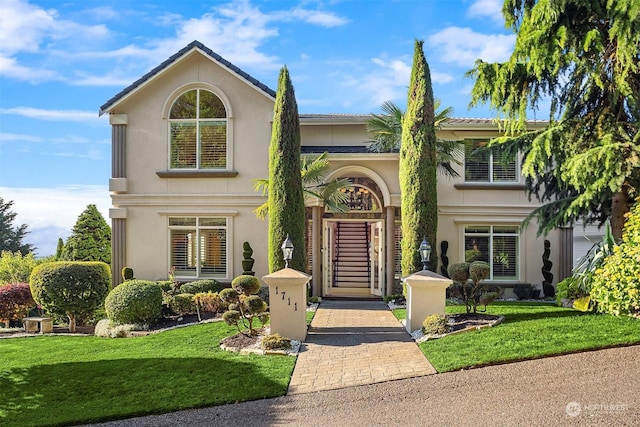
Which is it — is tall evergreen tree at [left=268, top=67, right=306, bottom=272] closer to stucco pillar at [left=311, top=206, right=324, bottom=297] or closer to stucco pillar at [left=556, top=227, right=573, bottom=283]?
stucco pillar at [left=311, top=206, right=324, bottom=297]

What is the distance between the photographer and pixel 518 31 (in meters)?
12.5

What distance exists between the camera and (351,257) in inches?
866

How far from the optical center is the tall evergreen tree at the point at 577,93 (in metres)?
10.9

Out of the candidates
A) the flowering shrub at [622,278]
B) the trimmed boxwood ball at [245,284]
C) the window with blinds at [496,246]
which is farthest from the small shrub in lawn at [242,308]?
the window with blinds at [496,246]

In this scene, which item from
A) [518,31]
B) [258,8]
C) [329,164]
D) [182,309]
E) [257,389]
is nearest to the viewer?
[257,389]

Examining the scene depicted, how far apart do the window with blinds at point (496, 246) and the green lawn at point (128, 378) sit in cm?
981

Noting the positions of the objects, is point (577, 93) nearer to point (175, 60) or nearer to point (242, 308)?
point (242, 308)

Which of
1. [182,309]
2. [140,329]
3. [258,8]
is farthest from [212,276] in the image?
[258,8]

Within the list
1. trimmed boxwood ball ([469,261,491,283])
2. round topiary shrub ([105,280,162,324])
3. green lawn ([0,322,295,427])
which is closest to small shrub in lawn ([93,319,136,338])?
round topiary shrub ([105,280,162,324])

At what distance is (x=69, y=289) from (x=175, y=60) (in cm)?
781

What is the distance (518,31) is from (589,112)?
2663 mm

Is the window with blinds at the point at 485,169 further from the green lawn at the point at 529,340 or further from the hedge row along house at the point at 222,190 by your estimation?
the green lawn at the point at 529,340

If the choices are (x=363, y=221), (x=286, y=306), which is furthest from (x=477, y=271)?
(x=363, y=221)

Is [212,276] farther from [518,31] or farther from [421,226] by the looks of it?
[518,31]
